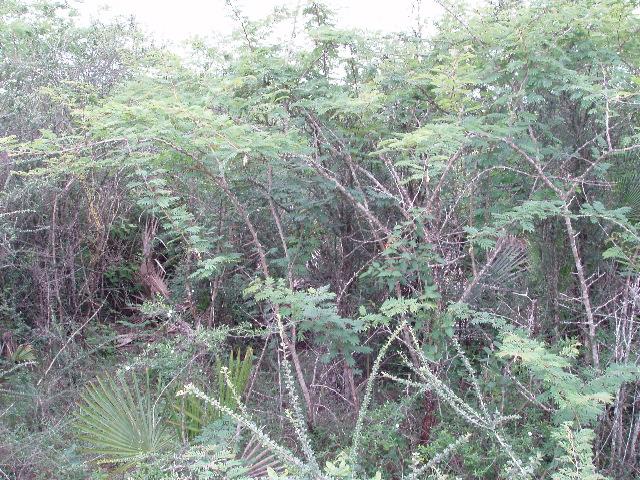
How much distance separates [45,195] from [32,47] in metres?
2.57

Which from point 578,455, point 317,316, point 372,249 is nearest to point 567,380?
point 578,455

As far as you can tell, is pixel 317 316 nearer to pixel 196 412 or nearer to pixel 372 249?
pixel 196 412

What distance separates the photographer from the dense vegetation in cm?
401

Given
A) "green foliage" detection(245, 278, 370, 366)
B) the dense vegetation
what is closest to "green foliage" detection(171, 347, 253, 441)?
the dense vegetation

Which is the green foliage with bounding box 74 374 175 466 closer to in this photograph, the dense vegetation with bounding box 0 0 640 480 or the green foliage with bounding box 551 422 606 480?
the dense vegetation with bounding box 0 0 640 480

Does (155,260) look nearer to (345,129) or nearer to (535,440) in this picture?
(345,129)

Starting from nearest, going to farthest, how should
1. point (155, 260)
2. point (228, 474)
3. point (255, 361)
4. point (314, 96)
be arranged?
point (228, 474) → point (314, 96) → point (255, 361) → point (155, 260)

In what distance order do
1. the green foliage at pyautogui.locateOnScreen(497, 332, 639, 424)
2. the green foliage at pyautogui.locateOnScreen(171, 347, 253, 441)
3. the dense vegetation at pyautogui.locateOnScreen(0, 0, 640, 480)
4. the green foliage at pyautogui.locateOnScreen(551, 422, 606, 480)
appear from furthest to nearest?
the green foliage at pyautogui.locateOnScreen(171, 347, 253, 441) < the dense vegetation at pyautogui.locateOnScreen(0, 0, 640, 480) < the green foliage at pyautogui.locateOnScreen(497, 332, 639, 424) < the green foliage at pyautogui.locateOnScreen(551, 422, 606, 480)

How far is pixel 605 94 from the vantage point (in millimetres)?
3801

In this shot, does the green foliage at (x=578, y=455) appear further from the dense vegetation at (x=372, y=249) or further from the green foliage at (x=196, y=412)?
the green foliage at (x=196, y=412)

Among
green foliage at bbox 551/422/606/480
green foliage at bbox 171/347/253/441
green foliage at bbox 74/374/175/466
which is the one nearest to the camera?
green foliage at bbox 551/422/606/480

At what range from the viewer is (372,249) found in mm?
5336

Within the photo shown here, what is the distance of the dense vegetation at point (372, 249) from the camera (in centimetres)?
401

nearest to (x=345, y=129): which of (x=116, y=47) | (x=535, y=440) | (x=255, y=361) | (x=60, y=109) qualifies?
(x=255, y=361)
